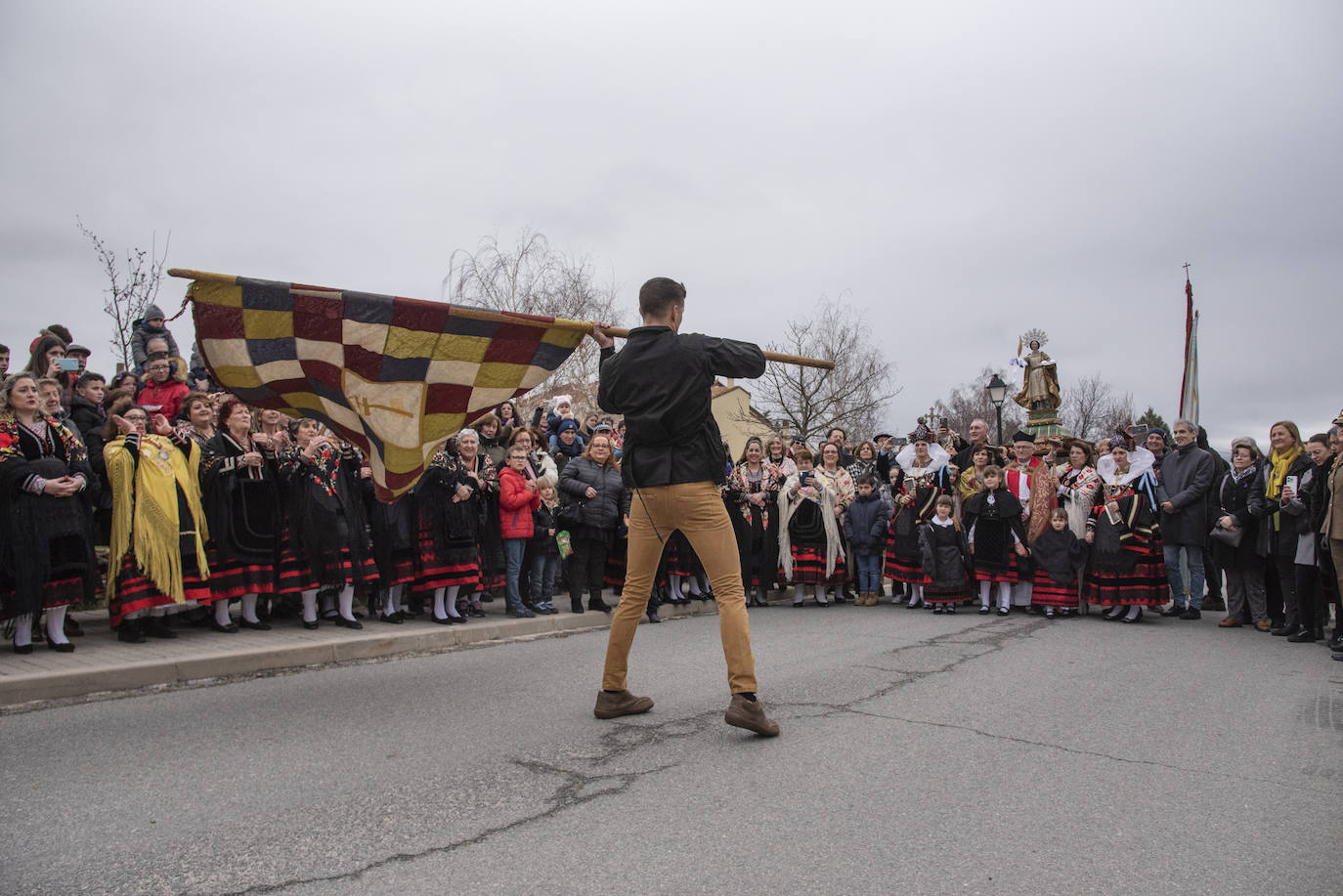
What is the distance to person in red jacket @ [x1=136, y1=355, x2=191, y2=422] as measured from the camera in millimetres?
9008

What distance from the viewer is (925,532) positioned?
468 inches

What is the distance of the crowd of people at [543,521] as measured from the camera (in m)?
7.23

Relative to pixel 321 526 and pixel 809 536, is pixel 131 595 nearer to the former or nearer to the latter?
pixel 321 526

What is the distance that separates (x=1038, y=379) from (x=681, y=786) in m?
31.8

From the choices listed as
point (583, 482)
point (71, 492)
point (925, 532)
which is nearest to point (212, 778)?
point (71, 492)

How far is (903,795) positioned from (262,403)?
411cm

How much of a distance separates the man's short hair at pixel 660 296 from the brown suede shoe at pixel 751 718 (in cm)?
202

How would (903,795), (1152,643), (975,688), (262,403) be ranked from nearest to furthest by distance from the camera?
(903,795) → (262,403) → (975,688) → (1152,643)

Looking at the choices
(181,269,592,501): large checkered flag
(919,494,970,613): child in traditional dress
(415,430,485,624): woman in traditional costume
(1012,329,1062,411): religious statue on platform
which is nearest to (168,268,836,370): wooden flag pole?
(181,269,592,501): large checkered flag

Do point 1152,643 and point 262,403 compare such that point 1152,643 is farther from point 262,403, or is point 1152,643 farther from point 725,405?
point 725,405

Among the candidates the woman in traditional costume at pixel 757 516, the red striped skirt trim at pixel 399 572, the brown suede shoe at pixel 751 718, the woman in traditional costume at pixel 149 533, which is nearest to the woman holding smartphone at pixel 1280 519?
the woman in traditional costume at pixel 757 516

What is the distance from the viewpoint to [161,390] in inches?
360

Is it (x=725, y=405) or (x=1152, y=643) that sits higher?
(x=725, y=405)

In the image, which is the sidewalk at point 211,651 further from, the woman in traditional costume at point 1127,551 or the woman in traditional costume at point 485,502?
the woman in traditional costume at point 1127,551
